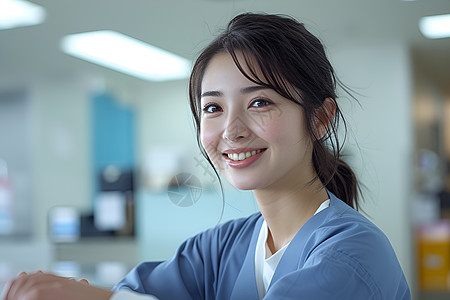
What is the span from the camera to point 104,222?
13.0 feet

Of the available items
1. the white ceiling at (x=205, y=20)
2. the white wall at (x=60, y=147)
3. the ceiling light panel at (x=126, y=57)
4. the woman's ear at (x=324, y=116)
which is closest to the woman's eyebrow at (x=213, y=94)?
the woman's ear at (x=324, y=116)

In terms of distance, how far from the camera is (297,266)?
28.8 inches

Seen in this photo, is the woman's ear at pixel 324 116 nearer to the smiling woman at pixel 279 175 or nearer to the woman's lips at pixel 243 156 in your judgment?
the smiling woman at pixel 279 175

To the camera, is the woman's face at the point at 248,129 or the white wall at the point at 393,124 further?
the white wall at the point at 393,124

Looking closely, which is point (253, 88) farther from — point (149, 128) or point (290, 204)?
point (149, 128)

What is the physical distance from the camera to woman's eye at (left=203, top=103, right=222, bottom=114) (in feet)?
2.43

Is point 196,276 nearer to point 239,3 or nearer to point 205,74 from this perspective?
point 205,74

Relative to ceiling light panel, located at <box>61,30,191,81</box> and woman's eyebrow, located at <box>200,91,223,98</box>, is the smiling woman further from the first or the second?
ceiling light panel, located at <box>61,30,191,81</box>

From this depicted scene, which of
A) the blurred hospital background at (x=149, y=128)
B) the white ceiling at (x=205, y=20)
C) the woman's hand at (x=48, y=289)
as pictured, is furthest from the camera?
the blurred hospital background at (x=149, y=128)

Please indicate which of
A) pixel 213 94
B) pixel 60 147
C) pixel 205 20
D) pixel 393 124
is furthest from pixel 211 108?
pixel 60 147

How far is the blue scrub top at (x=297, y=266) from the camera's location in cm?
60

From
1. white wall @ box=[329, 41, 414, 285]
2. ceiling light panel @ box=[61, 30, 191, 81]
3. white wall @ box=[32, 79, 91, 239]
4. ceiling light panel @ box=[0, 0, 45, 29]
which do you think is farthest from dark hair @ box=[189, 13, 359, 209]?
white wall @ box=[32, 79, 91, 239]

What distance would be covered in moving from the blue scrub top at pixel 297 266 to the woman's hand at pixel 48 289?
7.6 inches

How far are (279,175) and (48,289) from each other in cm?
32
